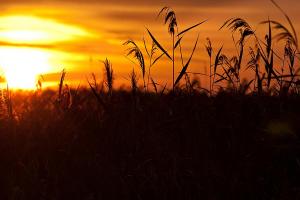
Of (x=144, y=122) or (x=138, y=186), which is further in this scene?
(x=144, y=122)

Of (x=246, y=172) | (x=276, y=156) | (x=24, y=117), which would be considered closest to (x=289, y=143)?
(x=276, y=156)

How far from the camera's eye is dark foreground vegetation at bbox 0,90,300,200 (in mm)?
4113

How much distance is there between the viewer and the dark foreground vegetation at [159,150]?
13.5 ft

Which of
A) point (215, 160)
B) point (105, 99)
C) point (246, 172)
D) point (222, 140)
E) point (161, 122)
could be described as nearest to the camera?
point (246, 172)

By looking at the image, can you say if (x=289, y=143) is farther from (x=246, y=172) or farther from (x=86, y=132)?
(x=86, y=132)

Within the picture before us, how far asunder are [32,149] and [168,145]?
1.16 m

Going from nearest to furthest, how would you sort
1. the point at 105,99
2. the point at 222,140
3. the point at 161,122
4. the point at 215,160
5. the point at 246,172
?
the point at 246,172, the point at 215,160, the point at 222,140, the point at 161,122, the point at 105,99

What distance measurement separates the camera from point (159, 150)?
15.4 ft

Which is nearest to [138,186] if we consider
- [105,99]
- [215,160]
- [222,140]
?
[215,160]

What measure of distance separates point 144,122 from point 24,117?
1386 millimetres

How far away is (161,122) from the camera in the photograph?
17.1 ft

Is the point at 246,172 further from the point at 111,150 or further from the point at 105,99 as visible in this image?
the point at 105,99

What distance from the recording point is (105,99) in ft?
19.6

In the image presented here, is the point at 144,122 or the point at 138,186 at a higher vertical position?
the point at 144,122
